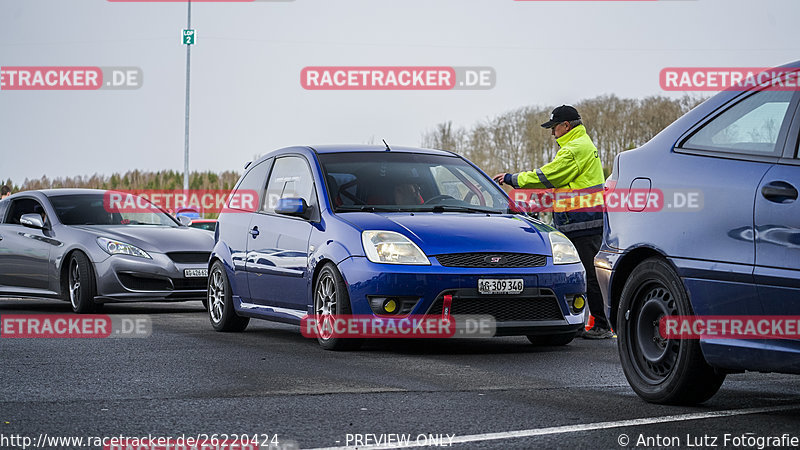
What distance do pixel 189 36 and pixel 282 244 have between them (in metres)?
34.1

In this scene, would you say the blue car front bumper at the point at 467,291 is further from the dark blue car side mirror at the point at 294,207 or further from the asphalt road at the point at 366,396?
the dark blue car side mirror at the point at 294,207

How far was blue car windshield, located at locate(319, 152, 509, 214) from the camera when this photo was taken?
10008 millimetres

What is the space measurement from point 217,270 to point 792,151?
6908 millimetres

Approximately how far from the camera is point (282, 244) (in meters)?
10.2

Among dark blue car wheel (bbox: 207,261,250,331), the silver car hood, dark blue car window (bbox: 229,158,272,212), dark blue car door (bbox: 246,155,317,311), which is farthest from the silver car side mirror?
dark blue car door (bbox: 246,155,317,311)

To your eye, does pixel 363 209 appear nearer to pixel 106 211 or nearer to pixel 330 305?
pixel 330 305

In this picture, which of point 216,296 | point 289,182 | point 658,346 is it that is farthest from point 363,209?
point 658,346

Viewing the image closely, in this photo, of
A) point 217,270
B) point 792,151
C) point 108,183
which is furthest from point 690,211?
point 108,183

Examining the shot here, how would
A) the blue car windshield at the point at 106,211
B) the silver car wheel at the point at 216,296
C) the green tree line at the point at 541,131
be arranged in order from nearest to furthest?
the silver car wheel at the point at 216,296 < the blue car windshield at the point at 106,211 < the green tree line at the point at 541,131

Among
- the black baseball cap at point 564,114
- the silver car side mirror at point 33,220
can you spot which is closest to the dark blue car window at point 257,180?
the black baseball cap at point 564,114

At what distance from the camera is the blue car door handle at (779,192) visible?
556 centimetres

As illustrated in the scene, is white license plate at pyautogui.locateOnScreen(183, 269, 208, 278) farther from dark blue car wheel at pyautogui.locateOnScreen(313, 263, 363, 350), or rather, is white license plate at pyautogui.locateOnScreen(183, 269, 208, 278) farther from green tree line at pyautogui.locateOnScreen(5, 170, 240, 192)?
green tree line at pyautogui.locateOnScreen(5, 170, 240, 192)

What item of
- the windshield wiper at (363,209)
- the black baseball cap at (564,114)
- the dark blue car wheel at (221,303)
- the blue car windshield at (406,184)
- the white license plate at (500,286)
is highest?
the black baseball cap at (564,114)

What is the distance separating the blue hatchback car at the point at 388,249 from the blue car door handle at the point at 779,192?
3.46 metres
